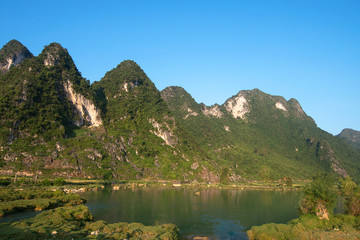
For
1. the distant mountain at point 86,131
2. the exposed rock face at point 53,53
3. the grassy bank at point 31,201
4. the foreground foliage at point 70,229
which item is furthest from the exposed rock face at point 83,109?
the foreground foliage at point 70,229

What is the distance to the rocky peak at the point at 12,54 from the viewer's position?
17500cm

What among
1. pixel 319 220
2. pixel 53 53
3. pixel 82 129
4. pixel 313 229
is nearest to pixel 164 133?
pixel 82 129

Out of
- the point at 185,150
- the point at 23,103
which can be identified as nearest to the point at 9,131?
the point at 23,103

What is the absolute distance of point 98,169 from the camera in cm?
11375

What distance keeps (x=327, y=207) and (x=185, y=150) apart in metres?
120

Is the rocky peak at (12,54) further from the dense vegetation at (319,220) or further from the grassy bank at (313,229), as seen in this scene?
the dense vegetation at (319,220)

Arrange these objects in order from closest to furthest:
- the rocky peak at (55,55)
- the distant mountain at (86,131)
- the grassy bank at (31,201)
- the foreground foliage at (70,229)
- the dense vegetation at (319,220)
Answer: the foreground foliage at (70,229)
the dense vegetation at (319,220)
the grassy bank at (31,201)
the distant mountain at (86,131)
the rocky peak at (55,55)

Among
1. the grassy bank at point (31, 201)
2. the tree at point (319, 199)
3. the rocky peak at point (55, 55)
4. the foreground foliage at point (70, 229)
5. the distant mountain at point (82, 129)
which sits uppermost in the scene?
the rocky peak at point (55, 55)

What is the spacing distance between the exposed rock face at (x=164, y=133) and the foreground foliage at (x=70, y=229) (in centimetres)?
12853

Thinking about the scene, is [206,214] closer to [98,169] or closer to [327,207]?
[327,207]

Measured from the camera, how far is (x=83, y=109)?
153m

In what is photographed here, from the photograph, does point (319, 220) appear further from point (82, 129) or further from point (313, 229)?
point (82, 129)

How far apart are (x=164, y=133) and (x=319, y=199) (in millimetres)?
130900

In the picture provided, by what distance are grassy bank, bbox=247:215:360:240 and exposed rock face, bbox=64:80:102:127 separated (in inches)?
5107
